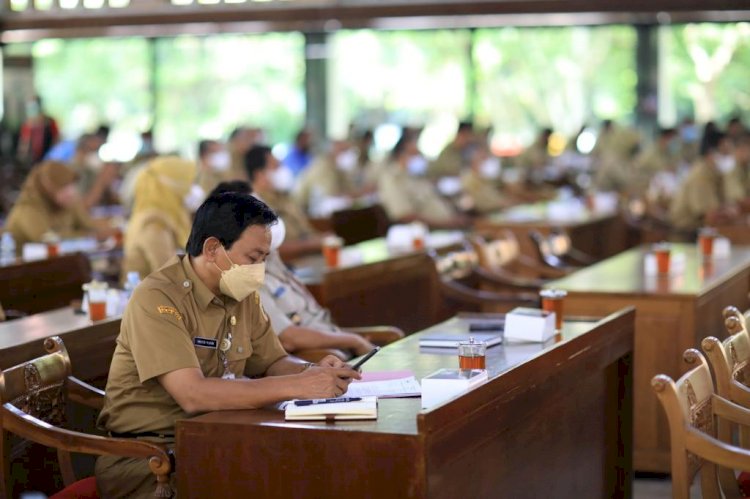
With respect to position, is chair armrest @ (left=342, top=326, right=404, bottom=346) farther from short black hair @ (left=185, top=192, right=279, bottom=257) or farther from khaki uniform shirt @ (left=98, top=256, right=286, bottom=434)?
short black hair @ (left=185, top=192, right=279, bottom=257)

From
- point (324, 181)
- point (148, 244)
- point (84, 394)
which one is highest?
point (148, 244)

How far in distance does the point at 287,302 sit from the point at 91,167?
27.6ft

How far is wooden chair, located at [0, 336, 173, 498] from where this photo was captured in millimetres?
3125

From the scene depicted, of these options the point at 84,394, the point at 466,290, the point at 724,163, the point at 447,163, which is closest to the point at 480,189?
the point at 447,163

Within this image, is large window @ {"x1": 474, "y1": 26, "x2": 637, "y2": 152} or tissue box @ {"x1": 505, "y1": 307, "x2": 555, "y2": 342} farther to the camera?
large window @ {"x1": 474, "y1": 26, "x2": 637, "y2": 152}

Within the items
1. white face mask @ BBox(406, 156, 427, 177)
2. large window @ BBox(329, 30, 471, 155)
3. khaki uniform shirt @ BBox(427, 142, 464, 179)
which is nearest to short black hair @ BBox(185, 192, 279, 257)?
white face mask @ BBox(406, 156, 427, 177)

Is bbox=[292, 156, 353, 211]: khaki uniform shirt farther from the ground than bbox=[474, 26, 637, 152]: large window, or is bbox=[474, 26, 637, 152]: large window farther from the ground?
bbox=[474, 26, 637, 152]: large window

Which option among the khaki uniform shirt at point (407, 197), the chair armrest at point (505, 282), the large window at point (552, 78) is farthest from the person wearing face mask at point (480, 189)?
the chair armrest at point (505, 282)

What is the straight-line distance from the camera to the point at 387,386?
10.6 feet

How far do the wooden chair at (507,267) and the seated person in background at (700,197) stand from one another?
3.22 m

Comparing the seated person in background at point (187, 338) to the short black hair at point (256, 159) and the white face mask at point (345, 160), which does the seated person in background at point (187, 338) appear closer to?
the short black hair at point (256, 159)

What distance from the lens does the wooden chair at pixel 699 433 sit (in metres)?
3.03

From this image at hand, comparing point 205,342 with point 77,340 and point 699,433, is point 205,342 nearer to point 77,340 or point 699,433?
point 77,340

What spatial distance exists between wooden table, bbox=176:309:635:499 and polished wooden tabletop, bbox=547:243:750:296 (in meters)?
1.48
